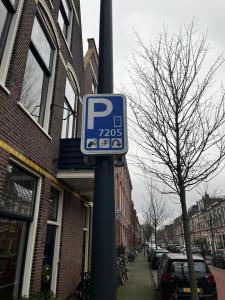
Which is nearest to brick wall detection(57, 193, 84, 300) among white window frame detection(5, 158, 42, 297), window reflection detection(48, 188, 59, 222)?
window reflection detection(48, 188, 59, 222)

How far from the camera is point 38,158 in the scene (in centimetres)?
Answer: 645

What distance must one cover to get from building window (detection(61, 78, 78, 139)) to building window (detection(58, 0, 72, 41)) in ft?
6.36

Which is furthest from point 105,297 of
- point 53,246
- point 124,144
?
point 53,246

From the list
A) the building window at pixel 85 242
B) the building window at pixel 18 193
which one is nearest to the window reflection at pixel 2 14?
the building window at pixel 18 193

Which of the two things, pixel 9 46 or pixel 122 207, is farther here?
pixel 122 207

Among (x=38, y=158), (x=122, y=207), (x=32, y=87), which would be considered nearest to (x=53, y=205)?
(x=38, y=158)

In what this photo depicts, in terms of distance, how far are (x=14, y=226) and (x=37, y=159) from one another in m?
1.59

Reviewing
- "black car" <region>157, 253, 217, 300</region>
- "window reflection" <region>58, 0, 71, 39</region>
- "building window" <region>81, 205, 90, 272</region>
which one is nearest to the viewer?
"black car" <region>157, 253, 217, 300</region>

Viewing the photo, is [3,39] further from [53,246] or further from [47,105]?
[53,246]

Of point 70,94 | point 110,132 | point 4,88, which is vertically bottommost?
point 110,132

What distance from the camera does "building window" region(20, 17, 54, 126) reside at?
21.2ft

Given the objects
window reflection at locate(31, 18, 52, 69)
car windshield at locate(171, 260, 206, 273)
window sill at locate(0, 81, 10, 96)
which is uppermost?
window reflection at locate(31, 18, 52, 69)

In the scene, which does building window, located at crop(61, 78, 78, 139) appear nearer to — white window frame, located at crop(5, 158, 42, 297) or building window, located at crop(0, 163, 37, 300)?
white window frame, located at crop(5, 158, 42, 297)

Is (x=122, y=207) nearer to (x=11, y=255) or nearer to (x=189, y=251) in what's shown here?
(x=189, y=251)
